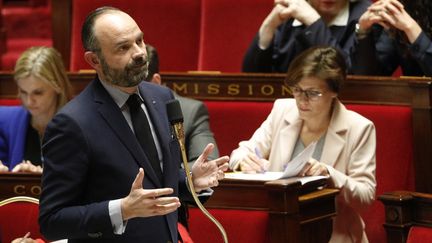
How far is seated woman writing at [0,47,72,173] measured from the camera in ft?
4.28

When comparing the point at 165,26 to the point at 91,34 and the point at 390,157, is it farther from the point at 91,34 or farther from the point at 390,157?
the point at 91,34

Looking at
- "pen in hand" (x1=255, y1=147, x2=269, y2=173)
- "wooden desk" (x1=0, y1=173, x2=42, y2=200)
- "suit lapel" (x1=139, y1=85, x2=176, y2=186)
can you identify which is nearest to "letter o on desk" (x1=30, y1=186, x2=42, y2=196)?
"wooden desk" (x1=0, y1=173, x2=42, y2=200)

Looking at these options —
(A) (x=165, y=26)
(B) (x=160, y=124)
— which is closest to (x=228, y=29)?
(A) (x=165, y=26)

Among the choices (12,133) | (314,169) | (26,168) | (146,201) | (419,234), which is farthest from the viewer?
(12,133)

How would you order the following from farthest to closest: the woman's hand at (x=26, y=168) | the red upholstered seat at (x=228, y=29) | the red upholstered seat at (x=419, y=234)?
the red upholstered seat at (x=228, y=29), the woman's hand at (x=26, y=168), the red upholstered seat at (x=419, y=234)


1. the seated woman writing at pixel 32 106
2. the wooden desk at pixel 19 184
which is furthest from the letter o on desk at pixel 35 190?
the seated woman writing at pixel 32 106

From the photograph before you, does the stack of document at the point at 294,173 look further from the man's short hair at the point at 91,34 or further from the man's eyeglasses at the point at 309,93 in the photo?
the man's short hair at the point at 91,34

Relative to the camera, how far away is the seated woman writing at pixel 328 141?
Result: 1.12 metres

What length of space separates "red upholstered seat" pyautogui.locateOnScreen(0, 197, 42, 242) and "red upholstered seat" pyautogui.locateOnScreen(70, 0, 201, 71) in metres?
0.52

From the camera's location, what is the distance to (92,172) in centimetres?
75

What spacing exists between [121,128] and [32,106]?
570 mm

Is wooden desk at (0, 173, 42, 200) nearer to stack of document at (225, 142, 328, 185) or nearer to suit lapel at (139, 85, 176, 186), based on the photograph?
Answer: stack of document at (225, 142, 328, 185)

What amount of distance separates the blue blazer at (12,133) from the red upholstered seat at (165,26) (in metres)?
0.25

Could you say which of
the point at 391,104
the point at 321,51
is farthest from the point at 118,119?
the point at 391,104
